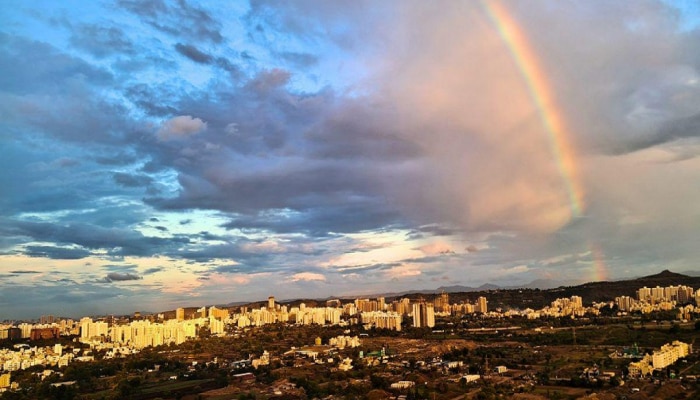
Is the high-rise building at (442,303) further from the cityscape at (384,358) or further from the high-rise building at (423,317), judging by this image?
the high-rise building at (423,317)

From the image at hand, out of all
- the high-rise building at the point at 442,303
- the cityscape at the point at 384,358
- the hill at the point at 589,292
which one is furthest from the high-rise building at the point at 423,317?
the hill at the point at 589,292

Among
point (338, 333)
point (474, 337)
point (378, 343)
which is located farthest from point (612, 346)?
point (338, 333)

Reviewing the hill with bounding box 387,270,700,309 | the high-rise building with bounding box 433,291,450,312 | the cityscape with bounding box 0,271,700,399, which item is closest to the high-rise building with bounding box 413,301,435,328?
the cityscape with bounding box 0,271,700,399

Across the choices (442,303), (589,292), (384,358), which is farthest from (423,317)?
(589,292)

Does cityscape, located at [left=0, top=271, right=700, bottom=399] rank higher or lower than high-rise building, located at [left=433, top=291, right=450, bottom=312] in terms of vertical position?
→ lower

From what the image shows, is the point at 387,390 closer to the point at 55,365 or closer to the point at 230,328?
the point at 55,365

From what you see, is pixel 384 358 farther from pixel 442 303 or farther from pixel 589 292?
pixel 589 292

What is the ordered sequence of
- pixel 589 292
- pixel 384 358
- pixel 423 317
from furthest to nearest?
pixel 589 292, pixel 423 317, pixel 384 358

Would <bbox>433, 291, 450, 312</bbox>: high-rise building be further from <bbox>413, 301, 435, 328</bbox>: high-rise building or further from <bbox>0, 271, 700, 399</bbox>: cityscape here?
<bbox>413, 301, 435, 328</bbox>: high-rise building
